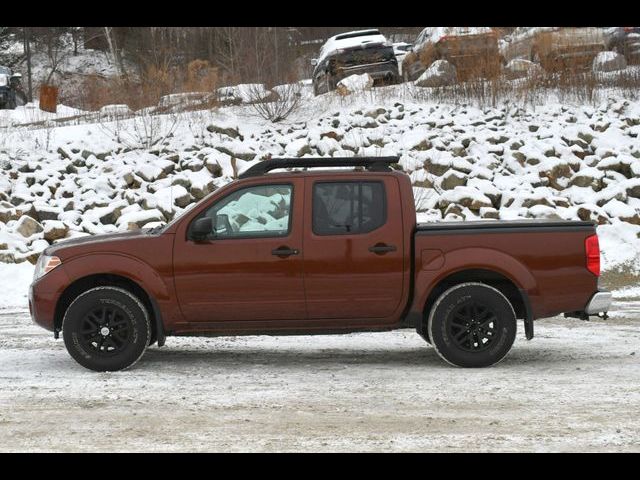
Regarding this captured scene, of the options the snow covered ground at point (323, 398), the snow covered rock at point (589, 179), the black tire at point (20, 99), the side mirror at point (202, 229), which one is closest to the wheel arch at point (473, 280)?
the snow covered ground at point (323, 398)

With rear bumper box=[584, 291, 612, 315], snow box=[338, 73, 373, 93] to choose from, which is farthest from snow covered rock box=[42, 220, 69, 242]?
rear bumper box=[584, 291, 612, 315]

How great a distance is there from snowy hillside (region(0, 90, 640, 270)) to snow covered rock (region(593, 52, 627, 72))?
1.72m

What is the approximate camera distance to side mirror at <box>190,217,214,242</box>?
8.38 metres

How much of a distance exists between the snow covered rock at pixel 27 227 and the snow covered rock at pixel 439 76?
10742mm

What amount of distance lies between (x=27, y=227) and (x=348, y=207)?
34.2 ft

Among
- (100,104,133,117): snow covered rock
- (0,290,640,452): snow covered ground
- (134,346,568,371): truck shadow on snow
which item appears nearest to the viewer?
(0,290,640,452): snow covered ground

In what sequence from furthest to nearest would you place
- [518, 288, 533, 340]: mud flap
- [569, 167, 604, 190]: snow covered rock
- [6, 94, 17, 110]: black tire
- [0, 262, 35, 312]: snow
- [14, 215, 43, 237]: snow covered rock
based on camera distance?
[6, 94, 17, 110]: black tire < [569, 167, 604, 190]: snow covered rock < [14, 215, 43, 237]: snow covered rock < [0, 262, 35, 312]: snow < [518, 288, 533, 340]: mud flap

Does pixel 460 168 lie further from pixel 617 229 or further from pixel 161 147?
pixel 161 147

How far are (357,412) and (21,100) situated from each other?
2421cm

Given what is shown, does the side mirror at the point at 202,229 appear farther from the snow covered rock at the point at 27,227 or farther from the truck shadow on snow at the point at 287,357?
the snow covered rock at the point at 27,227

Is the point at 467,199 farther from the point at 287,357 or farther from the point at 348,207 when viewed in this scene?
the point at 348,207

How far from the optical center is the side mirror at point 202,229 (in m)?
8.38

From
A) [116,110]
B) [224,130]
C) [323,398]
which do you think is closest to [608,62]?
[224,130]

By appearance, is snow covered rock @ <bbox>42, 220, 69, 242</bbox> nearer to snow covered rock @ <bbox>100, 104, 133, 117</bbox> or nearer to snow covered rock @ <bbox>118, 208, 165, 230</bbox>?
snow covered rock @ <bbox>118, 208, 165, 230</bbox>
